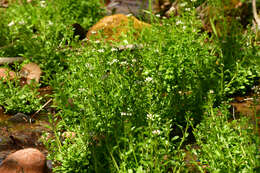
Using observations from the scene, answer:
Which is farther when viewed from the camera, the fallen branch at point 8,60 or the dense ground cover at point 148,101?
the fallen branch at point 8,60

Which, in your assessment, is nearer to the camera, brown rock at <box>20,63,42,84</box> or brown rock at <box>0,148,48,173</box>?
brown rock at <box>0,148,48,173</box>

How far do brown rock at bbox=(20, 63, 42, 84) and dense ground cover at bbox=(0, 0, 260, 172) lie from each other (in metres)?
0.13

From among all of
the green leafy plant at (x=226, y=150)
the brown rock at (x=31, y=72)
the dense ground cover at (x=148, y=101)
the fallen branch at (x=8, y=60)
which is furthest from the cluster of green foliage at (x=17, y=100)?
the green leafy plant at (x=226, y=150)

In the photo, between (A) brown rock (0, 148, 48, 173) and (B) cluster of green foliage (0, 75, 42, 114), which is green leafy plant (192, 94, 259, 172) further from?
(B) cluster of green foliage (0, 75, 42, 114)

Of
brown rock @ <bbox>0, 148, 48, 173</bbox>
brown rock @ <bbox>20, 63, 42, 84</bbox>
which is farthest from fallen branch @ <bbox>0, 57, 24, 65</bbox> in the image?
brown rock @ <bbox>0, 148, 48, 173</bbox>

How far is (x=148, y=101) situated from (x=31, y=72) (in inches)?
124

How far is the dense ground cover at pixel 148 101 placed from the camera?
118 inches

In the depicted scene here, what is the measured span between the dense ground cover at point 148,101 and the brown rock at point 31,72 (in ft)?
0.43

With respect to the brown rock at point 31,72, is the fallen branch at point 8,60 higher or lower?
higher

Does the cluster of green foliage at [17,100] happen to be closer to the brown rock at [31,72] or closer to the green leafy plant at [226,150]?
the brown rock at [31,72]

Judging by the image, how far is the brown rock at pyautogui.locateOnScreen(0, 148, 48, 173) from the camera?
3.30 meters

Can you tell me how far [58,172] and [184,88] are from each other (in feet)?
6.36

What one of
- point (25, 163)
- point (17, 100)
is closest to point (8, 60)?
point (17, 100)

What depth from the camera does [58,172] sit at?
3211 mm
